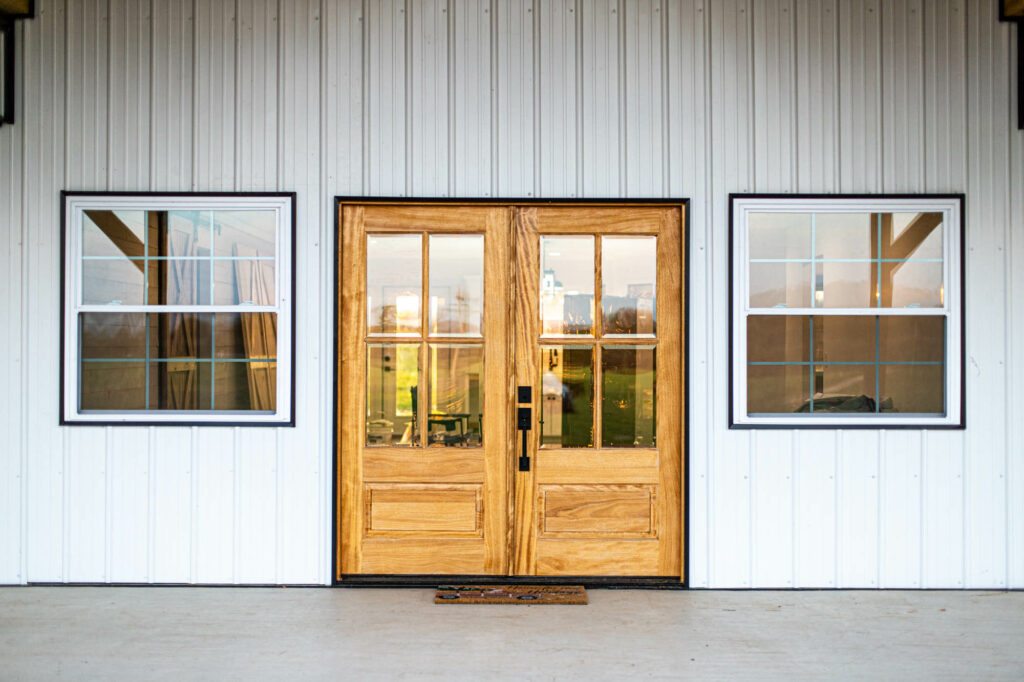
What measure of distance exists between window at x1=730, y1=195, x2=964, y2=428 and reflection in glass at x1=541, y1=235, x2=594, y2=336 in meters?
0.78

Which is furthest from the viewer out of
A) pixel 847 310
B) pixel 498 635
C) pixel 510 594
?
pixel 847 310

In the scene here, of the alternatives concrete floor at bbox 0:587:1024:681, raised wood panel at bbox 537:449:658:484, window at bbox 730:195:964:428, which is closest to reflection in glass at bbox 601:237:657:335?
window at bbox 730:195:964:428

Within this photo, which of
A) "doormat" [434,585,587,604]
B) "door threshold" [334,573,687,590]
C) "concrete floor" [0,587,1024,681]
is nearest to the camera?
"concrete floor" [0,587,1024,681]

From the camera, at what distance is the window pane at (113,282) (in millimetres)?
3459

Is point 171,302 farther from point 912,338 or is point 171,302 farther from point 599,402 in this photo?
point 912,338

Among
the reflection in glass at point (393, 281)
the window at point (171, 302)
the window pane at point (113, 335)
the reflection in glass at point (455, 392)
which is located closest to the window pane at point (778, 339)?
the reflection in glass at point (455, 392)

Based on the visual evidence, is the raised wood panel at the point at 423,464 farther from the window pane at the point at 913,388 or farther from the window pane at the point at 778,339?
the window pane at the point at 913,388

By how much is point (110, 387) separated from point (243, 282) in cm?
93

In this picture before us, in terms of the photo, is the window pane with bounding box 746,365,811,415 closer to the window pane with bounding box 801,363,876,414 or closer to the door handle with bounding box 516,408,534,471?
the window pane with bounding box 801,363,876,414

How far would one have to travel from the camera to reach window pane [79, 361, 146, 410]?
137 inches

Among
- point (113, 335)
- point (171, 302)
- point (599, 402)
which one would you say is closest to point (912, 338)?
point (599, 402)

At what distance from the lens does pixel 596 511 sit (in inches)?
136

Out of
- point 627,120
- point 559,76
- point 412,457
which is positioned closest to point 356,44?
point 559,76

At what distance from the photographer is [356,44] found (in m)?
3.45
